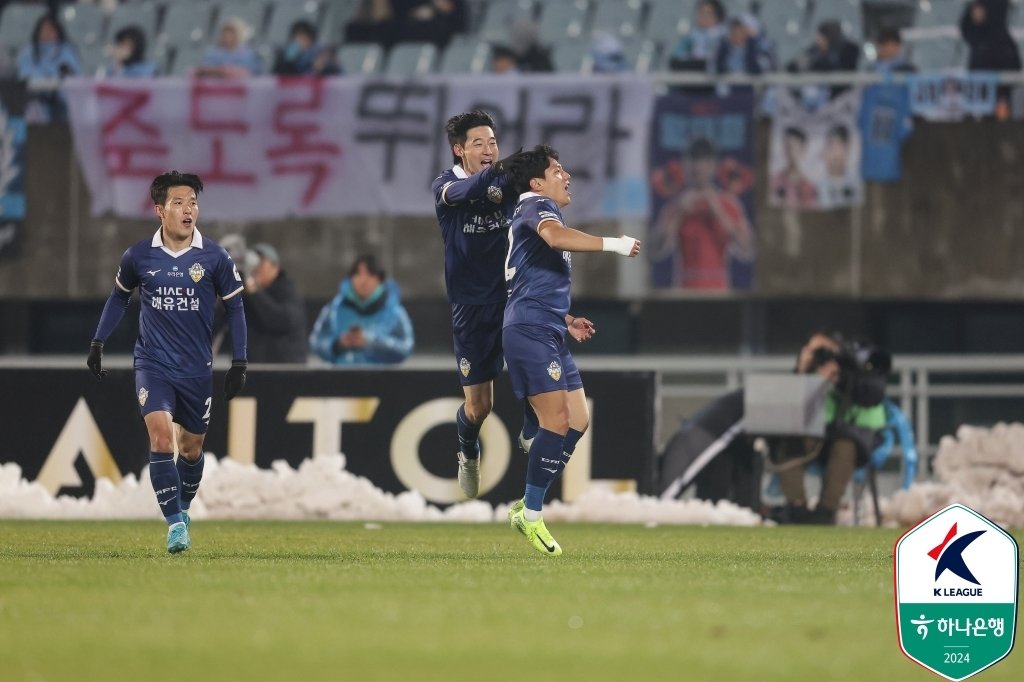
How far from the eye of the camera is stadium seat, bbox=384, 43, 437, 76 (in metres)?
19.8

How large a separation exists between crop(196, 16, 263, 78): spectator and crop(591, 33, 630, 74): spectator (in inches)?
136

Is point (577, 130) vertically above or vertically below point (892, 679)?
above

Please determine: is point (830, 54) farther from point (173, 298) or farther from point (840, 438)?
point (173, 298)

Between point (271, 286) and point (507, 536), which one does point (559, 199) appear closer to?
point (507, 536)

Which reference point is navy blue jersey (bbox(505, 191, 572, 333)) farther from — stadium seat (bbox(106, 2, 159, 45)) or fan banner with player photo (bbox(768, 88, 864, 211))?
stadium seat (bbox(106, 2, 159, 45))

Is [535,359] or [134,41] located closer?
[535,359]

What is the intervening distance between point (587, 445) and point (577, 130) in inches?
216

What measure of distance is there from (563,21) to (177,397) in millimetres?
11405

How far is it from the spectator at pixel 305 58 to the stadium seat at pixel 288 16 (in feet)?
4.35

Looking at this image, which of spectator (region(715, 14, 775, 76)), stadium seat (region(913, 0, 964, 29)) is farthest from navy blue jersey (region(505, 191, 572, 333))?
stadium seat (region(913, 0, 964, 29))

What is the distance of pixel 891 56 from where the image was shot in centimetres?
1834

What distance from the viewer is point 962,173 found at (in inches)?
740

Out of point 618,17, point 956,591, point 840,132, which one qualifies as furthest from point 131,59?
point 956,591

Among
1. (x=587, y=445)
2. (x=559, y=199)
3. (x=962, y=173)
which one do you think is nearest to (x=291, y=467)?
(x=587, y=445)
